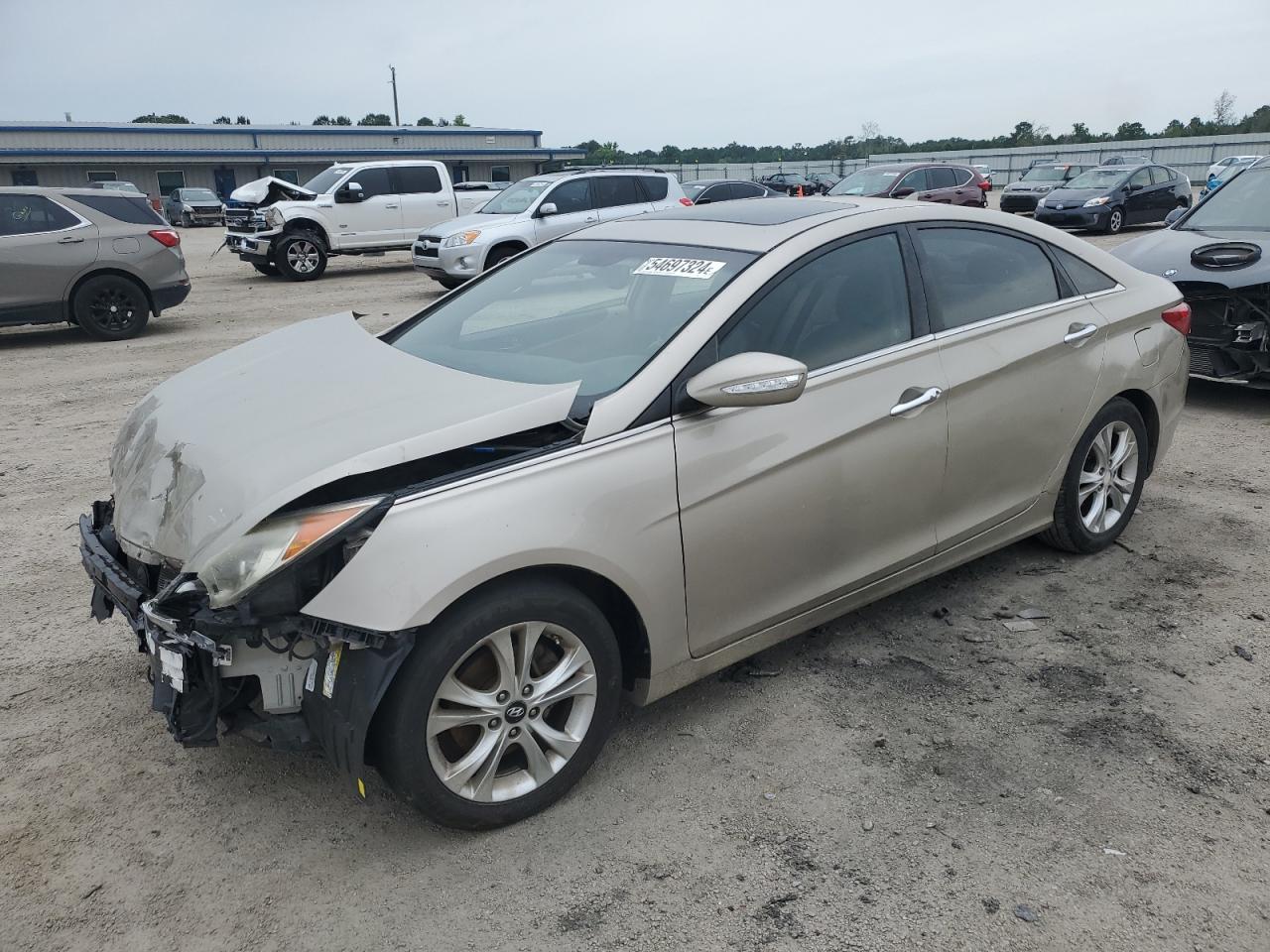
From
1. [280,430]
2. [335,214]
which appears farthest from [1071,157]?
[280,430]

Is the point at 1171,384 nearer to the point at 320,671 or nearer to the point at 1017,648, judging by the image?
the point at 1017,648

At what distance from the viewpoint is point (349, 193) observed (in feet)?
60.8

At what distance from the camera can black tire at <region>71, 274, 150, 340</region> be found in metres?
11.6

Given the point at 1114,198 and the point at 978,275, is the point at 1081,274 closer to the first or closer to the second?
the point at 978,275

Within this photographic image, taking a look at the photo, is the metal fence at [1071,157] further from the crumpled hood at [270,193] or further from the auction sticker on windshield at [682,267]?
the auction sticker on windshield at [682,267]

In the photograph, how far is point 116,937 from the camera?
2576 millimetres

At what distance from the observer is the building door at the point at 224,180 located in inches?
1996

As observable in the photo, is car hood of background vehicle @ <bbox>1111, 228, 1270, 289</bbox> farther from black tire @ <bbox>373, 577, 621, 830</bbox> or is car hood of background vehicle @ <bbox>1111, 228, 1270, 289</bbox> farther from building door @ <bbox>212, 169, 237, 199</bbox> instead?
building door @ <bbox>212, 169, 237, 199</bbox>

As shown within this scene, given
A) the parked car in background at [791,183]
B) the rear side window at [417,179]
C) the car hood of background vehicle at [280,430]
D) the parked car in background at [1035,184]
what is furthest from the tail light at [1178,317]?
the parked car in background at [791,183]

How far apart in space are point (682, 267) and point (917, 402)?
3.22 ft

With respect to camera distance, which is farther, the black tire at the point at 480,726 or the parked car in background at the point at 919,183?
the parked car in background at the point at 919,183

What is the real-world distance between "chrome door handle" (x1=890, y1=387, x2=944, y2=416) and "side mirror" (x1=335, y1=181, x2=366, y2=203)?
663 inches

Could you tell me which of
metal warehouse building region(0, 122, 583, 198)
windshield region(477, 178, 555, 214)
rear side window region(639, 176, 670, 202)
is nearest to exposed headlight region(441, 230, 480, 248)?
windshield region(477, 178, 555, 214)

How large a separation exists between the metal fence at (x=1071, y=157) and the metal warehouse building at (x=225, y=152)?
9.29 m
